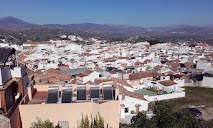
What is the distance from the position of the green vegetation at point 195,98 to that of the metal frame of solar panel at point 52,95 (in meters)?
19.6

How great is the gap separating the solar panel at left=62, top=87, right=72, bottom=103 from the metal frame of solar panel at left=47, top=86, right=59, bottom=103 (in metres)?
0.41

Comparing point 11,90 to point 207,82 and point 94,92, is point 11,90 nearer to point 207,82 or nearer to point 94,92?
point 94,92

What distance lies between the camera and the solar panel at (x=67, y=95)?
13.5m

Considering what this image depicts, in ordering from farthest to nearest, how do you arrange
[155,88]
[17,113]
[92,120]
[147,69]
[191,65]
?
[191,65] → [147,69] → [155,88] → [92,120] → [17,113]

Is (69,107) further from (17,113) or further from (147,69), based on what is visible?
(147,69)

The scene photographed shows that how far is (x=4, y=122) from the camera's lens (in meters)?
10.2

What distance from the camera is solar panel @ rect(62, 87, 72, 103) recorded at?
13.5m

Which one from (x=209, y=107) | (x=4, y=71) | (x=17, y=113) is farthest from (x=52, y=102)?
(x=209, y=107)

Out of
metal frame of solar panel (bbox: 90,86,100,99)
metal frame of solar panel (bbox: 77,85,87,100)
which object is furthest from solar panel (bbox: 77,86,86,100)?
metal frame of solar panel (bbox: 90,86,100,99)

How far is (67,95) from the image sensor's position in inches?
553

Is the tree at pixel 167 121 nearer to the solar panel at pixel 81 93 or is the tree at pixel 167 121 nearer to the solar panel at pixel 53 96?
the solar panel at pixel 81 93

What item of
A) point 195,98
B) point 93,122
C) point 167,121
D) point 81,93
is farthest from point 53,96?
point 195,98

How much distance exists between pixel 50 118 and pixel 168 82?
2704 cm

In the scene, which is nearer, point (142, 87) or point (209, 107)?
point (209, 107)
